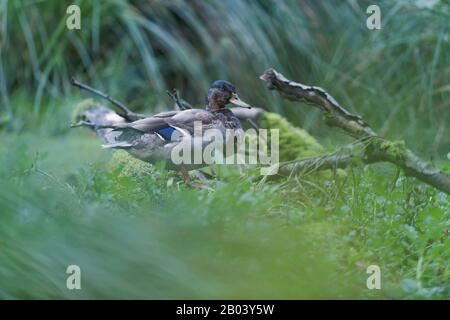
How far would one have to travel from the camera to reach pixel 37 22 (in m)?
4.01

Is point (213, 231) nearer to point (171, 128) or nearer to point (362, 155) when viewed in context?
point (171, 128)

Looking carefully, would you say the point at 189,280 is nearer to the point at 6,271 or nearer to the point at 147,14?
the point at 6,271

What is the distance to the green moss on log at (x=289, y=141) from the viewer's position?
2039 mm

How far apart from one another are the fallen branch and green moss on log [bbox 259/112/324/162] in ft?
1.16

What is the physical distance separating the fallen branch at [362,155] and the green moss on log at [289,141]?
13.9 inches

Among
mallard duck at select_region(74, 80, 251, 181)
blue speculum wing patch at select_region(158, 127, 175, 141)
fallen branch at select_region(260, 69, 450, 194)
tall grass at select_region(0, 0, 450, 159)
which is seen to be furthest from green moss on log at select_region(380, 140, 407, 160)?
tall grass at select_region(0, 0, 450, 159)

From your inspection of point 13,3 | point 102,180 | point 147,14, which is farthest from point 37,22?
point 102,180

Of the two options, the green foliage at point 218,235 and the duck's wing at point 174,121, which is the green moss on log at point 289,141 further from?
the duck's wing at point 174,121

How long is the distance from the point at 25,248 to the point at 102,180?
15.0 inches

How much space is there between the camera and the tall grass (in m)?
3.62

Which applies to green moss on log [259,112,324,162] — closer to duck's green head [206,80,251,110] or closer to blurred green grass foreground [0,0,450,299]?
blurred green grass foreground [0,0,450,299]

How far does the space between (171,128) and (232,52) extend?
2.62 metres

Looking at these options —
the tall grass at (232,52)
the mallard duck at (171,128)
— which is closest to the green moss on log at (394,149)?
the mallard duck at (171,128)
